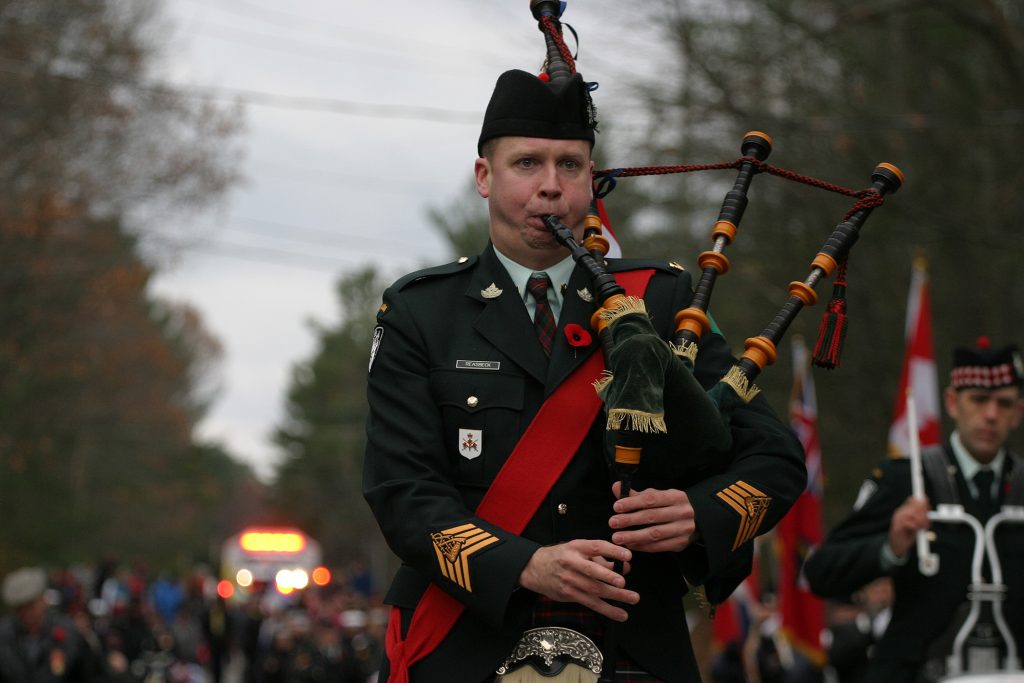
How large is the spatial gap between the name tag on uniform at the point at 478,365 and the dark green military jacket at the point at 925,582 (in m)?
3.33

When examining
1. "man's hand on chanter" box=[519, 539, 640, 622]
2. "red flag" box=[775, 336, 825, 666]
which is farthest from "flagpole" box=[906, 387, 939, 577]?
"red flag" box=[775, 336, 825, 666]

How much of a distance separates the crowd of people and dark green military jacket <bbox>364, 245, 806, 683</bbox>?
383 inches

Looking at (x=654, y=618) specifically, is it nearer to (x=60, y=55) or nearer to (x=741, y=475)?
(x=741, y=475)

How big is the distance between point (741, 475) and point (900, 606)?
11.5ft

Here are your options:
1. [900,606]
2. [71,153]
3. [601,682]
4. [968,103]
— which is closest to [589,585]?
[601,682]

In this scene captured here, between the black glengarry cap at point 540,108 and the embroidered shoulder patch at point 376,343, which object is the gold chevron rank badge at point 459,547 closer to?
the embroidered shoulder patch at point 376,343

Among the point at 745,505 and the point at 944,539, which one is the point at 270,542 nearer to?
the point at 944,539

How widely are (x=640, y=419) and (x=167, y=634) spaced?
20806 millimetres

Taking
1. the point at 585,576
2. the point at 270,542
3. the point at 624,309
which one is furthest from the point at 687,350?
the point at 270,542

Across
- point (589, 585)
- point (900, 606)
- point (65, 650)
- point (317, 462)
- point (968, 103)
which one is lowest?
point (317, 462)

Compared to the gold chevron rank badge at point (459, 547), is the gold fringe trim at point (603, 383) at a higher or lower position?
higher

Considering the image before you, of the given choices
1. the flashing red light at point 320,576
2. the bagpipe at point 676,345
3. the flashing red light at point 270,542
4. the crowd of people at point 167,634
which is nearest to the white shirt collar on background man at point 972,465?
the bagpipe at point 676,345

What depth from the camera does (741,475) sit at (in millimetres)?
3598

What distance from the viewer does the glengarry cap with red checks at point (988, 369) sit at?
273 inches
